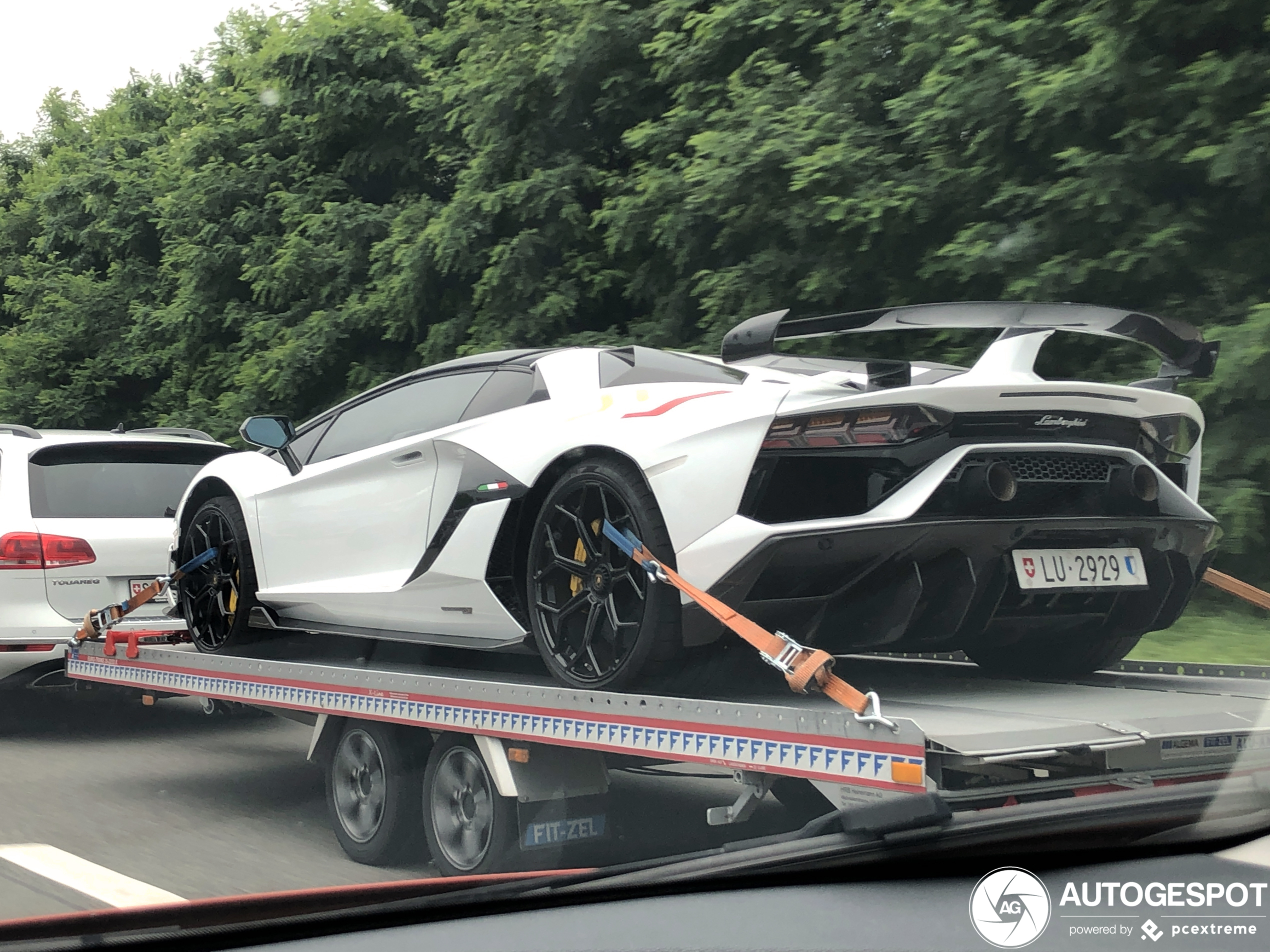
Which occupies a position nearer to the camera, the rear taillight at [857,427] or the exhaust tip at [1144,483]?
the rear taillight at [857,427]

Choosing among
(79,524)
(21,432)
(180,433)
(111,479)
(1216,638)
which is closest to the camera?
(1216,638)

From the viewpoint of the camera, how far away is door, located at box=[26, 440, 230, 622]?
7.33m

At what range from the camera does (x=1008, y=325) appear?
12.4 feet

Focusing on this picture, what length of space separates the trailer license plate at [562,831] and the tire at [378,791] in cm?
58

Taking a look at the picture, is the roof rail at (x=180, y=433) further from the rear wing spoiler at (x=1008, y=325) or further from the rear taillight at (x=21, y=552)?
the rear wing spoiler at (x=1008, y=325)

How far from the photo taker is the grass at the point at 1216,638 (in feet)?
20.6

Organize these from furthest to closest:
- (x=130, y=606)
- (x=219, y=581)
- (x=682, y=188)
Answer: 1. (x=682, y=188)
2. (x=130, y=606)
3. (x=219, y=581)

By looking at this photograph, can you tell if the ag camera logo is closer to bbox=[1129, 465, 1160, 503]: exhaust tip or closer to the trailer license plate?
bbox=[1129, 465, 1160, 503]: exhaust tip

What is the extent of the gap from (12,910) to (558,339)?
928 centimetres

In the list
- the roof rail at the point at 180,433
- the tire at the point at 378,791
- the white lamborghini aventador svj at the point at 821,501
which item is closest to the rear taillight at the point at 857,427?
the white lamborghini aventador svj at the point at 821,501

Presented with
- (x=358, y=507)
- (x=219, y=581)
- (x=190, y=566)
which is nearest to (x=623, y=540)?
(x=358, y=507)

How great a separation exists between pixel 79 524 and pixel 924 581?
205 inches

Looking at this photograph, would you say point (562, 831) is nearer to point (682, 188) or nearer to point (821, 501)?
point (821, 501)

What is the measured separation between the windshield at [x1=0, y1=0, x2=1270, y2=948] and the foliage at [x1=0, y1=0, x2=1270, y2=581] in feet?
0.13
